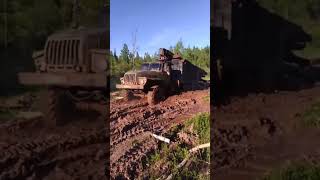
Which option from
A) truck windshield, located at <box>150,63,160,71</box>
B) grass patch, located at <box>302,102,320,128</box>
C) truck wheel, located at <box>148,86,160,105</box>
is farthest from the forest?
grass patch, located at <box>302,102,320,128</box>

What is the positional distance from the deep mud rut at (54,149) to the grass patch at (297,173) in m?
2.01

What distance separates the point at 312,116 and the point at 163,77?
182 centimetres

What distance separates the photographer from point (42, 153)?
6027 millimetres

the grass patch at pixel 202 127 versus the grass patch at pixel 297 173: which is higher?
the grass patch at pixel 202 127

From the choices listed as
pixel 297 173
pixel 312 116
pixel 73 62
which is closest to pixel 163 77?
pixel 73 62

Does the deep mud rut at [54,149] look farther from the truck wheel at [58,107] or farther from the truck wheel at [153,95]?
the truck wheel at [153,95]

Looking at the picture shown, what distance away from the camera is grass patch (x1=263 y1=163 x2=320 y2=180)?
612 centimetres

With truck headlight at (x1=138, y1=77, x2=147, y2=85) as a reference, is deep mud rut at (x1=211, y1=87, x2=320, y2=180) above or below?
below

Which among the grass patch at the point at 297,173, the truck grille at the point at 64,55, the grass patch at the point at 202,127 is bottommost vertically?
the grass patch at the point at 297,173

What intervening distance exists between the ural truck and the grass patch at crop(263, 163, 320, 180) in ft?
7.26

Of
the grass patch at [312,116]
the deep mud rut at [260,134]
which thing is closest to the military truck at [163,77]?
the deep mud rut at [260,134]

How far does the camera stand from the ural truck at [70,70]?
6031mm

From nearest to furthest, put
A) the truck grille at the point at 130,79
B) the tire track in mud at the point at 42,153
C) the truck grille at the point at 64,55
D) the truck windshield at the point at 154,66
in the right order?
1. the tire track in mud at the point at 42,153
2. the truck grille at the point at 64,55
3. the truck grille at the point at 130,79
4. the truck windshield at the point at 154,66

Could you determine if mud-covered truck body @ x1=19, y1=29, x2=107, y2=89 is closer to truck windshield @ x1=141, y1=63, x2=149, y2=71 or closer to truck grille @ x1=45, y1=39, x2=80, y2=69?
truck grille @ x1=45, y1=39, x2=80, y2=69
